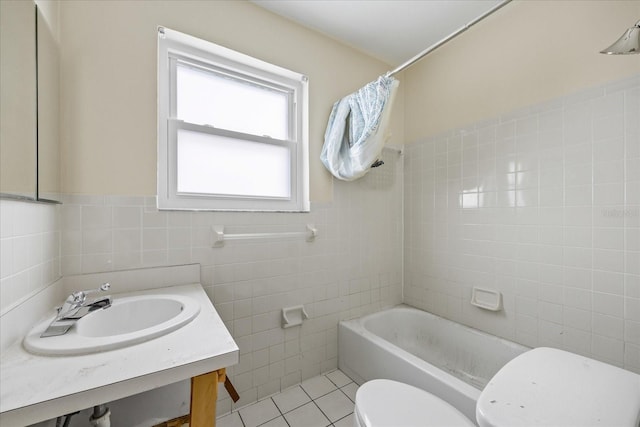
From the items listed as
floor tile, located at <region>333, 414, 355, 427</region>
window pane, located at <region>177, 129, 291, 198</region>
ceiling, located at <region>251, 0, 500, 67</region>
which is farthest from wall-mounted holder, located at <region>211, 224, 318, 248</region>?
ceiling, located at <region>251, 0, 500, 67</region>

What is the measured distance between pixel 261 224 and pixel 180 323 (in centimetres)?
82

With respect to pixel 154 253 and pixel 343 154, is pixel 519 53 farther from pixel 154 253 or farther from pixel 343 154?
pixel 154 253

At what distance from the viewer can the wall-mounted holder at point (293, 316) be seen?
171 centimetres

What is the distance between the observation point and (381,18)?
1.74m

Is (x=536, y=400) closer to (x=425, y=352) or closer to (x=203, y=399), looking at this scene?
(x=203, y=399)

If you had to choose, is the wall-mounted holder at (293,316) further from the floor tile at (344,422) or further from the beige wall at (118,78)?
the beige wall at (118,78)

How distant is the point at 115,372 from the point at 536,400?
3.79 ft

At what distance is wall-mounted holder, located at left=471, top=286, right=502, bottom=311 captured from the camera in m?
1.69

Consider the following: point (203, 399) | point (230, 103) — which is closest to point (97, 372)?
point (203, 399)

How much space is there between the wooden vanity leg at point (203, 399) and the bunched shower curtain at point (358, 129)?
1.33 m

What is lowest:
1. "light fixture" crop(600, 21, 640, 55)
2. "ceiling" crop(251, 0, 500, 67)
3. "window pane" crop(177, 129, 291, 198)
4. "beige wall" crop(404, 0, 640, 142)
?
"window pane" crop(177, 129, 291, 198)

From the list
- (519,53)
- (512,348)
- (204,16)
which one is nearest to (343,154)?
(204,16)

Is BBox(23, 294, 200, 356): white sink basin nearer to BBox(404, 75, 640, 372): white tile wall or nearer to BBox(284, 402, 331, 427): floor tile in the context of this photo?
BBox(284, 402, 331, 427): floor tile

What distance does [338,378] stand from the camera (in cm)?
185
